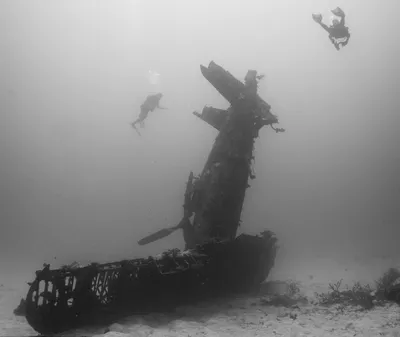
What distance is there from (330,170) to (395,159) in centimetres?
2202

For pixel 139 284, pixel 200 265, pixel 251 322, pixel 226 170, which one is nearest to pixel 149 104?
pixel 226 170

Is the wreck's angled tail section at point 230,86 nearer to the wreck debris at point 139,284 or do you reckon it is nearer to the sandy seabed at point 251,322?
the wreck debris at point 139,284

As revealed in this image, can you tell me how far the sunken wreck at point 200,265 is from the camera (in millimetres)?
6336

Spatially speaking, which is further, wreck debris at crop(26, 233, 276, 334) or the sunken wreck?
the sunken wreck

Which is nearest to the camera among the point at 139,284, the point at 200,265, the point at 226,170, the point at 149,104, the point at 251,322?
the point at 139,284

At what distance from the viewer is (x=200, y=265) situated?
7988 mm

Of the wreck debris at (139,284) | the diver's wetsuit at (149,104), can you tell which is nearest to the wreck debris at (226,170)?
the wreck debris at (139,284)

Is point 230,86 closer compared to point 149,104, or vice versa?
point 230,86

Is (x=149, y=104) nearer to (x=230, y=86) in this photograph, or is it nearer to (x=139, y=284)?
(x=230, y=86)

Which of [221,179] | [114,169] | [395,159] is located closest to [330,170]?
[395,159]

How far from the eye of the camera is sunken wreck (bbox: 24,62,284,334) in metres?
6.34

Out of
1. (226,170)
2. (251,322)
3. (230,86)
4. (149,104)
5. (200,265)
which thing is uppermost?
(149,104)

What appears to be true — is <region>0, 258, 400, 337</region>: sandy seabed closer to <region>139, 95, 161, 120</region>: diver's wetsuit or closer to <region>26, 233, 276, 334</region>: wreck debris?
<region>26, 233, 276, 334</region>: wreck debris

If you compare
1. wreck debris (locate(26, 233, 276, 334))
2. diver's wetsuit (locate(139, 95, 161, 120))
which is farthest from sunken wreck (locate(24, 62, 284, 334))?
diver's wetsuit (locate(139, 95, 161, 120))
